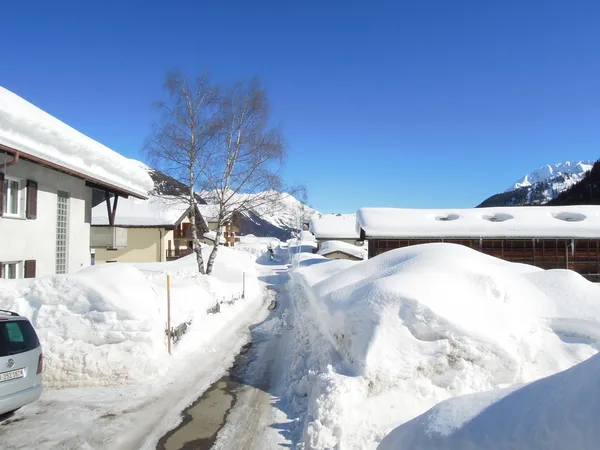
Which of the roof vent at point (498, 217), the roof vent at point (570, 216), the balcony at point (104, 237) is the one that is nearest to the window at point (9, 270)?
the balcony at point (104, 237)

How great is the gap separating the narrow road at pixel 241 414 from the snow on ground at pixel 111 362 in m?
0.24

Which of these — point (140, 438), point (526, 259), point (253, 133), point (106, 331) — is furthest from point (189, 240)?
point (140, 438)

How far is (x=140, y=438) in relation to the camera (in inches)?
211

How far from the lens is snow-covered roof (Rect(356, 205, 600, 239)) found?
93.8ft

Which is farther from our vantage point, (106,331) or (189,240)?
(189,240)

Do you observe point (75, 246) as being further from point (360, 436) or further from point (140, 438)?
point (360, 436)

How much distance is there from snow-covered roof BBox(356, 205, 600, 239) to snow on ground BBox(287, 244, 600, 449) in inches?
852

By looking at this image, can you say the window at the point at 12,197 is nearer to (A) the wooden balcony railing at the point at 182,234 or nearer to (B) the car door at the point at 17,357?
(B) the car door at the point at 17,357

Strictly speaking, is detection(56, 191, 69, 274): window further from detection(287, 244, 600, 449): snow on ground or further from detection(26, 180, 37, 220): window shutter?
detection(287, 244, 600, 449): snow on ground

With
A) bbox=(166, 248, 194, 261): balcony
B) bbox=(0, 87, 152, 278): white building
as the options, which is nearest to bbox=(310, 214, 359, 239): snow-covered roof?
bbox=(166, 248, 194, 261): balcony

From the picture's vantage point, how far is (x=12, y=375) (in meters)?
5.39

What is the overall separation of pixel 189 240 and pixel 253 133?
2732cm

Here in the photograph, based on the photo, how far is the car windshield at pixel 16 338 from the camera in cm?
543

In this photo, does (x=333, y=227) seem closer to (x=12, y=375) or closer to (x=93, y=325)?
(x=93, y=325)
